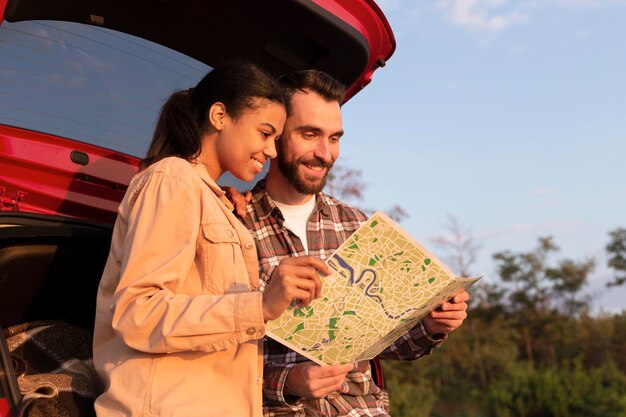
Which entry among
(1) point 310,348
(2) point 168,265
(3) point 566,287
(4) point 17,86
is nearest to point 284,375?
(1) point 310,348

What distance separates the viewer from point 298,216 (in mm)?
3074

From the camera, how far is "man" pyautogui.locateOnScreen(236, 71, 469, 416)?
266cm

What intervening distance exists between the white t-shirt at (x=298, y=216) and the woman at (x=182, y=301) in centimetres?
92

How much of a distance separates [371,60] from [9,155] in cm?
124

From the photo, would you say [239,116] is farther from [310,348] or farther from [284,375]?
[284,375]

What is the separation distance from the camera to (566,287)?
93.1 feet

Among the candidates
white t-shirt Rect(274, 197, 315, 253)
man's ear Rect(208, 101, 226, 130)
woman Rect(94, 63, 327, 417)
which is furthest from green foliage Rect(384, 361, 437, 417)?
woman Rect(94, 63, 327, 417)

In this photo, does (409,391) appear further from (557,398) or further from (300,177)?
(300,177)

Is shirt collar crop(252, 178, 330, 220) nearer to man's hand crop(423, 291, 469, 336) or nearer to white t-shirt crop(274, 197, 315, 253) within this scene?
white t-shirt crop(274, 197, 315, 253)

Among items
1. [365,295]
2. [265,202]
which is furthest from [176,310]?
[265,202]

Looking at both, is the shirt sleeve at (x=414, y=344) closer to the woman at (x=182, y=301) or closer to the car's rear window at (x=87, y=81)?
the woman at (x=182, y=301)

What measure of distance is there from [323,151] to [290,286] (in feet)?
4.62

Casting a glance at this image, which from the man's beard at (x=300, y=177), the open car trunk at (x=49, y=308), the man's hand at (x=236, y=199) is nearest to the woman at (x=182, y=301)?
the open car trunk at (x=49, y=308)

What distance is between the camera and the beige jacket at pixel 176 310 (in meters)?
1.74
